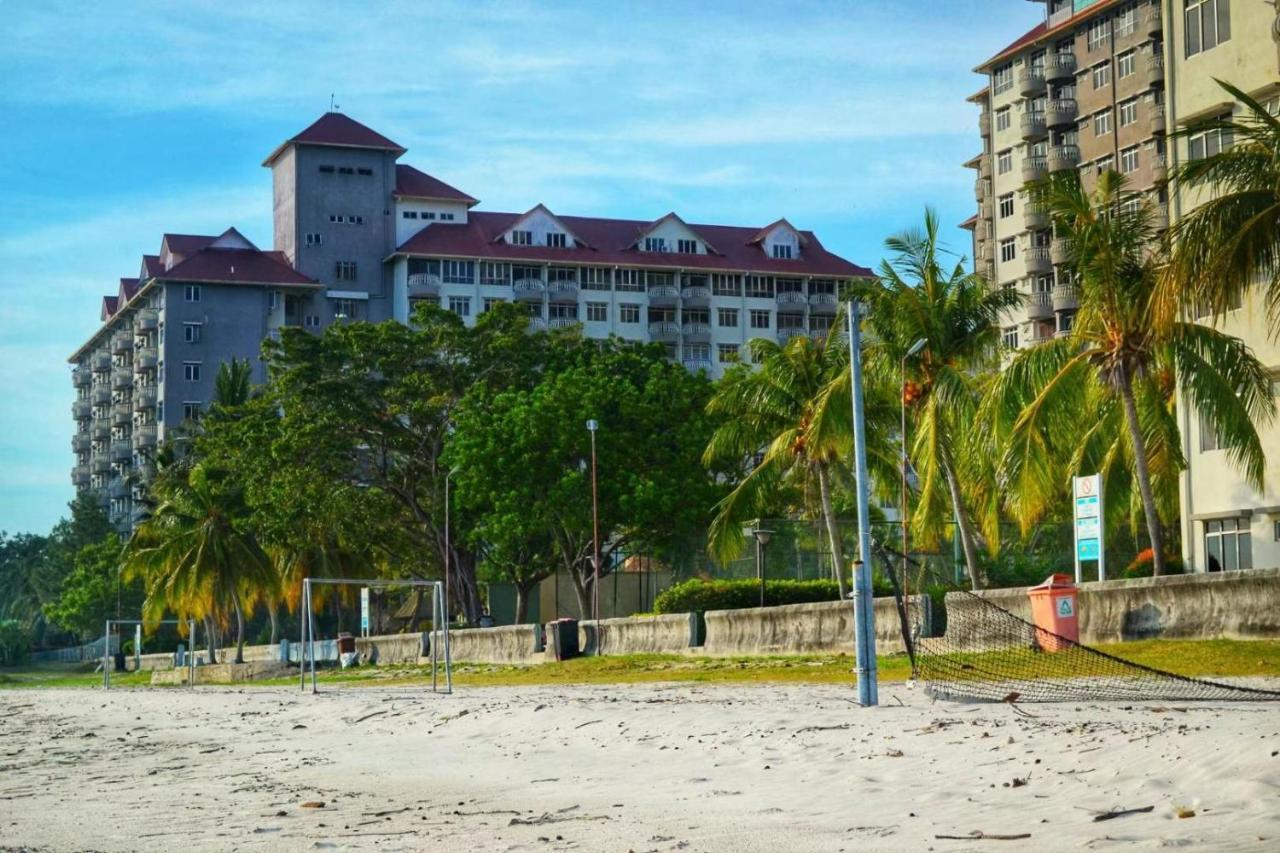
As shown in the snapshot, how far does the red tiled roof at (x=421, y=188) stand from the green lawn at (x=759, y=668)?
7123cm

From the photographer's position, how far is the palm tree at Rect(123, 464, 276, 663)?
73438 mm

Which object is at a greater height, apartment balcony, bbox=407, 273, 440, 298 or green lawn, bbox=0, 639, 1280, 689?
apartment balcony, bbox=407, 273, 440, 298

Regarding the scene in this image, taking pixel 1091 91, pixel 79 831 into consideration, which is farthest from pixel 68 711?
pixel 1091 91

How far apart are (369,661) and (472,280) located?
6030 cm

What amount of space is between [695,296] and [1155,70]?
43922 millimetres

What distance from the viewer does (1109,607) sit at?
26.4 m

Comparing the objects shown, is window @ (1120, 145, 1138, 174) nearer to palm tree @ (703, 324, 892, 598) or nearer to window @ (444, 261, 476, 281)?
palm tree @ (703, 324, 892, 598)

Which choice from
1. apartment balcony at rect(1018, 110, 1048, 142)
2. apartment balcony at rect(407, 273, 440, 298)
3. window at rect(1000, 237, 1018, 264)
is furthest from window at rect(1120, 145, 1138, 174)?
→ apartment balcony at rect(407, 273, 440, 298)

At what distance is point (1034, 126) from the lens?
9450cm

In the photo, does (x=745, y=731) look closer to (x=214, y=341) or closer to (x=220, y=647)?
(x=220, y=647)

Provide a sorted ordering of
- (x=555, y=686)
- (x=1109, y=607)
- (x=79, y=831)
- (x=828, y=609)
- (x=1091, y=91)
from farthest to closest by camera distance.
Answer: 1. (x=1091, y=91)
2. (x=828, y=609)
3. (x=555, y=686)
4. (x=1109, y=607)
5. (x=79, y=831)

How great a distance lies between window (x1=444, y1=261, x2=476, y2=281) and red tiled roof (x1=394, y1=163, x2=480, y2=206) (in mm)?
6547

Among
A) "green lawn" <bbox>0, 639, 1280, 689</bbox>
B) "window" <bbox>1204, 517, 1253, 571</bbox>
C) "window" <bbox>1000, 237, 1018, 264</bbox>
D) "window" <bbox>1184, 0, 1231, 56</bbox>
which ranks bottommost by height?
"green lawn" <bbox>0, 639, 1280, 689</bbox>

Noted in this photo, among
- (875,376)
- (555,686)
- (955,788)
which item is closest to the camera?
(955,788)
